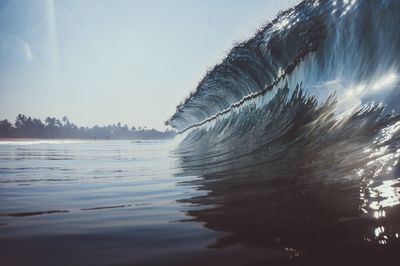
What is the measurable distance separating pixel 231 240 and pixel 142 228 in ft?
1.75

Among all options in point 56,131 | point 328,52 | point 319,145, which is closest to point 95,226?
point 319,145

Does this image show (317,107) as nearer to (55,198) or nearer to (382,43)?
(382,43)

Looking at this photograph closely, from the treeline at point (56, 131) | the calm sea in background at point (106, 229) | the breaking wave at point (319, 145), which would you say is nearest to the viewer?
the calm sea in background at point (106, 229)

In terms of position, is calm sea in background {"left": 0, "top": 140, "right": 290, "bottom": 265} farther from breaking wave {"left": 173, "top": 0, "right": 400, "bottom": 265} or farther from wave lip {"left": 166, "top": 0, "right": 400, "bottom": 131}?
wave lip {"left": 166, "top": 0, "right": 400, "bottom": 131}

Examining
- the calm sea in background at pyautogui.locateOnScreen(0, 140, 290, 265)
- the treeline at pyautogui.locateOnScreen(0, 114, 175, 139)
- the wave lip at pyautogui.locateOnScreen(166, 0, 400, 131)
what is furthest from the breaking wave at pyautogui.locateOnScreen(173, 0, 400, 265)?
the treeline at pyautogui.locateOnScreen(0, 114, 175, 139)

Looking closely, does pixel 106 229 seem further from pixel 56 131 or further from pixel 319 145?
pixel 56 131

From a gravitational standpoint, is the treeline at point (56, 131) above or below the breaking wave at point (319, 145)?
above

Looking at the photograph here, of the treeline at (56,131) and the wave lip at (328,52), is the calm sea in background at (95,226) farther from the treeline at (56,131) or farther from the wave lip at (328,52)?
the treeline at (56,131)

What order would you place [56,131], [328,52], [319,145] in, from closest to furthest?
[319,145], [328,52], [56,131]

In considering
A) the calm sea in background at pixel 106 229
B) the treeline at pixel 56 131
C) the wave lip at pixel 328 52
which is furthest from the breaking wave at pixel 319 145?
the treeline at pixel 56 131

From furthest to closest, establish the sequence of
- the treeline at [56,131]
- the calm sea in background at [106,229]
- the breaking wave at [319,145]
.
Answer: the treeline at [56,131] → the breaking wave at [319,145] → the calm sea in background at [106,229]

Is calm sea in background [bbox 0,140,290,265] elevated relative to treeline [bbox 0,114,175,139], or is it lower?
lower

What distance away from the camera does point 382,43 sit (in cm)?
480

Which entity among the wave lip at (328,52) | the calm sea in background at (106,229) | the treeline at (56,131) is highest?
A: the treeline at (56,131)
